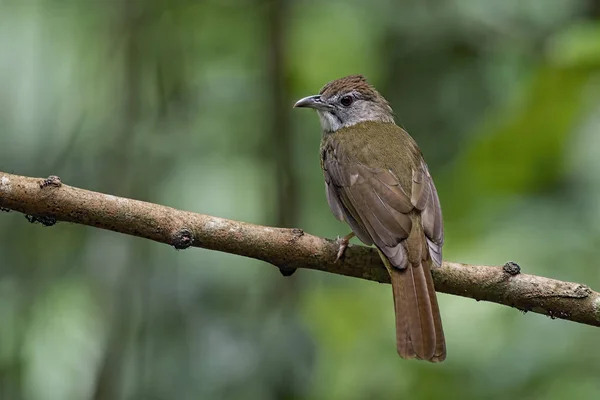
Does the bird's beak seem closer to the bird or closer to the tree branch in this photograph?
the bird

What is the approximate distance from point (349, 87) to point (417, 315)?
2030 mm

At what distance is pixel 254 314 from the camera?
167 inches

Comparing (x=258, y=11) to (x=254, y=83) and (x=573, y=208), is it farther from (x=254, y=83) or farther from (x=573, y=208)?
(x=573, y=208)

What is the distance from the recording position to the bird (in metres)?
A: 3.76

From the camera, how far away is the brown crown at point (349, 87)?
17.7 feet

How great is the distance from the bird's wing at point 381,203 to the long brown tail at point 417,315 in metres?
0.06

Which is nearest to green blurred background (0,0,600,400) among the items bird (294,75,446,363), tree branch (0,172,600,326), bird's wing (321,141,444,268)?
bird (294,75,446,363)

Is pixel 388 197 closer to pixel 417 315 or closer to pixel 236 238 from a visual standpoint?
pixel 417 315

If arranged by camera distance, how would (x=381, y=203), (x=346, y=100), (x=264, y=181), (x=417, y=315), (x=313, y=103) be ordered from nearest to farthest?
(x=417, y=315) → (x=381, y=203) → (x=264, y=181) → (x=313, y=103) → (x=346, y=100)

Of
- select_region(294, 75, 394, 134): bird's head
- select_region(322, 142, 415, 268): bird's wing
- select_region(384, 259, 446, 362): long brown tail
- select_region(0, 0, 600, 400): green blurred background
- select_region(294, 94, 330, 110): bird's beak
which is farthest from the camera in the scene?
select_region(294, 75, 394, 134): bird's head

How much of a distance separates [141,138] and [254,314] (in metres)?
1.17

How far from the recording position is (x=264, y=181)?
5070 mm

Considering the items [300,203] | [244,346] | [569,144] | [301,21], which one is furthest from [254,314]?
[301,21]

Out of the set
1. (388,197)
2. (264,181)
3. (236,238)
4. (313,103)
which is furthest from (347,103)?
(236,238)
